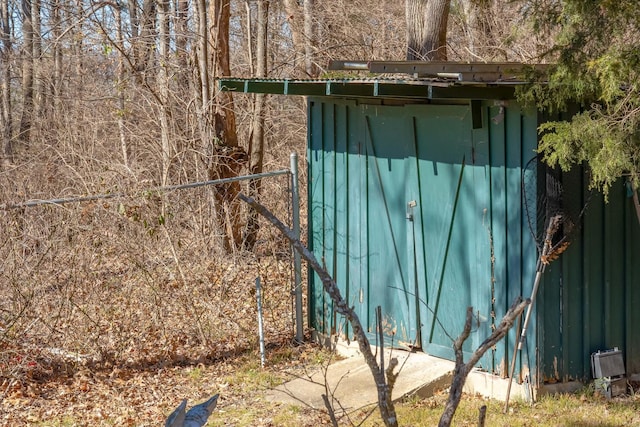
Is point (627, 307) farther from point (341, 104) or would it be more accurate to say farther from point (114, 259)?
point (114, 259)

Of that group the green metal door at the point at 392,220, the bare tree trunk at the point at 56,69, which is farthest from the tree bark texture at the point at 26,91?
the green metal door at the point at 392,220

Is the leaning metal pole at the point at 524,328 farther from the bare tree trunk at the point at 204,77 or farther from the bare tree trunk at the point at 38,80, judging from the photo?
the bare tree trunk at the point at 38,80

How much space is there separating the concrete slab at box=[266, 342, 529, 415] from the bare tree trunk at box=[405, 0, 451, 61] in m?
6.00

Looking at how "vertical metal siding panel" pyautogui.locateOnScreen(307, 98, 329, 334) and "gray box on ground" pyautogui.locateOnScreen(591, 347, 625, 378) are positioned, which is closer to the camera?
"gray box on ground" pyautogui.locateOnScreen(591, 347, 625, 378)

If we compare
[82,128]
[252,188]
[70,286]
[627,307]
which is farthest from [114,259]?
[82,128]

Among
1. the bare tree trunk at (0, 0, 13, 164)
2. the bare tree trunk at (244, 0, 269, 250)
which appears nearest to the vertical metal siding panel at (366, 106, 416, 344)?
the bare tree trunk at (244, 0, 269, 250)

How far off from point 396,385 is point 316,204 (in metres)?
2.67

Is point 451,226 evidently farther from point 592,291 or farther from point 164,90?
point 164,90

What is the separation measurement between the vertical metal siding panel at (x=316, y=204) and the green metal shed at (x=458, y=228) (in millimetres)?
168

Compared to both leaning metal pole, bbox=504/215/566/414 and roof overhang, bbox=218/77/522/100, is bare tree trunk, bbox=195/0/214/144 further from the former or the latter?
leaning metal pole, bbox=504/215/566/414

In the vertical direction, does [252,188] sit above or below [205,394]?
above

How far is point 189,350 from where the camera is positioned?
912 centimetres

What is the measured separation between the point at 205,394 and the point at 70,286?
1696mm

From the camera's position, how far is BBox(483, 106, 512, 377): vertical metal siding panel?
7.57m
